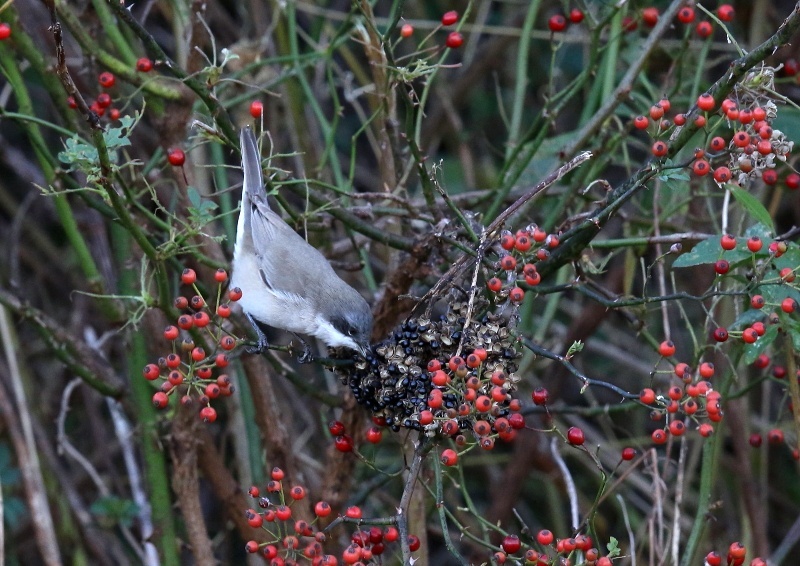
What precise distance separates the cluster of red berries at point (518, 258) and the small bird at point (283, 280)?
867mm

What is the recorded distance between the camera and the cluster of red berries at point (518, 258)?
2.77 m

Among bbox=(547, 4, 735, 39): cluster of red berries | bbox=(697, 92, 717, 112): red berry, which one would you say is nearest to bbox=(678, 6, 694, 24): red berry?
bbox=(547, 4, 735, 39): cluster of red berries

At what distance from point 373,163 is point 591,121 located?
2836 mm

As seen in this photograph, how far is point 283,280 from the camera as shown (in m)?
4.46

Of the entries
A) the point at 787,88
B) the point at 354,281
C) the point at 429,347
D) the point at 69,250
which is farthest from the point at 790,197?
the point at 69,250

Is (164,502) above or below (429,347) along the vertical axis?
below

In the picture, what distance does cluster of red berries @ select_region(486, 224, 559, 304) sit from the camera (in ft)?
9.09

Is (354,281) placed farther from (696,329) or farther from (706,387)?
(706,387)

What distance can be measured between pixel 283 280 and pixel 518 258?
68.0 inches

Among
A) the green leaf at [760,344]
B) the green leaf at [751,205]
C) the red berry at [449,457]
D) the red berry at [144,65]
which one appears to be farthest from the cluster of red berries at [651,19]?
the red berry at [449,457]

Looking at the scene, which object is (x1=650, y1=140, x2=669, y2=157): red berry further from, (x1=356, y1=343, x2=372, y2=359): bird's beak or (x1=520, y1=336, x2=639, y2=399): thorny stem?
(x1=356, y1=343, x2=372, y2=359): bird's beak

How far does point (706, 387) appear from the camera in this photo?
2.81m

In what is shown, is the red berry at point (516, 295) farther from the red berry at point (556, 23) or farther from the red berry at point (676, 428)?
the red berry at point (556, 23)

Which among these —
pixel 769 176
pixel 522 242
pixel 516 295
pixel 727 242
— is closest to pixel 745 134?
pixel 727 242
